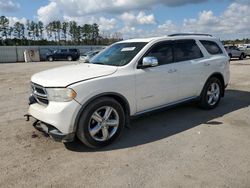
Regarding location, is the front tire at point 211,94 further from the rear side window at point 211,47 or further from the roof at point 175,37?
the roof at point 175,37

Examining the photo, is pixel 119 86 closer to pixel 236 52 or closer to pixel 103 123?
pixel 103 123

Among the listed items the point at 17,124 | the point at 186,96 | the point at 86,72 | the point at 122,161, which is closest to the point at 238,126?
the point at 186,96

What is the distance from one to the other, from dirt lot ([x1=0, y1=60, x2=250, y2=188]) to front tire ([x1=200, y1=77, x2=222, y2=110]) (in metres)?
0.55

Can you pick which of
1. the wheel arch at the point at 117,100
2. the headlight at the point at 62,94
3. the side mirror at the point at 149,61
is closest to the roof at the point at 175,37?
the side mirror at the point at 149,61

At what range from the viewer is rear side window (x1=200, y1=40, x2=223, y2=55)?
653cm

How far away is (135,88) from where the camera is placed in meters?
4.79

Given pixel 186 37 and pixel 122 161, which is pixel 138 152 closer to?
pixel 122 161

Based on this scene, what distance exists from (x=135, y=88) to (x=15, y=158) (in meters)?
2.24

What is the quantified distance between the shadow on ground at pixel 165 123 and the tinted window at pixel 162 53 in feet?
3.53

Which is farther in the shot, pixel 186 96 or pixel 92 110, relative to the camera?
pixel 186 96

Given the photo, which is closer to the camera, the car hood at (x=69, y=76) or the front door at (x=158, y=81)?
the car hood at (x=69, y=76)

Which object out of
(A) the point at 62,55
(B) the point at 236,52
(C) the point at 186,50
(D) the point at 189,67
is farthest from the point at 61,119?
(A) the point at 62,55

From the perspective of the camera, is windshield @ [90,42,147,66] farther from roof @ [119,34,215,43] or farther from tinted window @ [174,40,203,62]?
tinted window @ [174,40,203,62]

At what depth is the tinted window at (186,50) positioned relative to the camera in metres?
5.71
